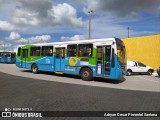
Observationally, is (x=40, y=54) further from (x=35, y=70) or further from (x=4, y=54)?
(x=4, y=54)

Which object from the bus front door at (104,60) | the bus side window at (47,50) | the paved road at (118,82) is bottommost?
the paved road at (118,82)

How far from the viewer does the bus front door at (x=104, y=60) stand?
46.6 feet

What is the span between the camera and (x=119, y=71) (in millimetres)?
14047

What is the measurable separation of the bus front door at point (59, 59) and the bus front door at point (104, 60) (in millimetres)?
3690

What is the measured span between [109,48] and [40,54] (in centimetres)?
767

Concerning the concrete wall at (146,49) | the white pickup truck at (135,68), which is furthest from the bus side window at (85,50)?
the concrete wall at (146,49)

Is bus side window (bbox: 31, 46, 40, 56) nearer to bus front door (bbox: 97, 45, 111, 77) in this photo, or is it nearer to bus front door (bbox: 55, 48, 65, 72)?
bus front door (bbox: 55, 48, 65, 72)

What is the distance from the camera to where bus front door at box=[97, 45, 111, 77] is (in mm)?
14211

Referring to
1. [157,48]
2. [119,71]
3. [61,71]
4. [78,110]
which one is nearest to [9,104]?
[78,110]

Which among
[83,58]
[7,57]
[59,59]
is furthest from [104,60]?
[7,57]

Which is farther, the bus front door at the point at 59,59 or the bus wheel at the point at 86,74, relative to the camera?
the bus front door at the point at 59,59

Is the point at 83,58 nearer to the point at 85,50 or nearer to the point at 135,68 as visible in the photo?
the point at 85,50

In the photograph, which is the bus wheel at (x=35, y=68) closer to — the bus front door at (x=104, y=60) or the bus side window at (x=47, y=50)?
the bus side window at (x=47, y=50)

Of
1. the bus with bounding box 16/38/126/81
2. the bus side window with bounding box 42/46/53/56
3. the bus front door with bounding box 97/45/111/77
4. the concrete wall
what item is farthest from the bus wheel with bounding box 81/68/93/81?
the concrete wall
